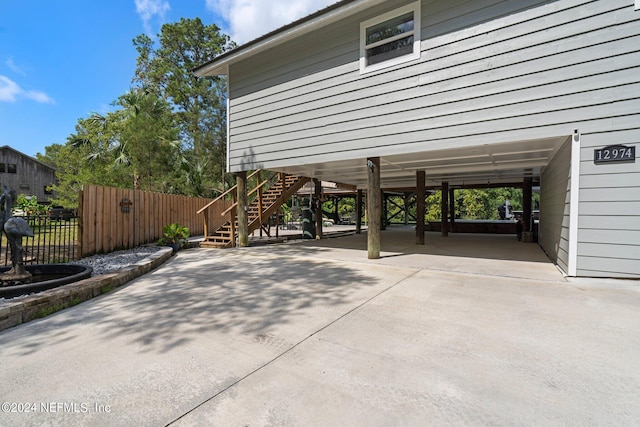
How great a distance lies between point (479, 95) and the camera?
15.7 ft

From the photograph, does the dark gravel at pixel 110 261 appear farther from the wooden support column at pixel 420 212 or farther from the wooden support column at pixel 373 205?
the wooden support column at pixel 420 212

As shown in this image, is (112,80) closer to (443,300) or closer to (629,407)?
(443,300)

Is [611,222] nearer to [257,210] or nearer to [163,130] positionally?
[257,210]

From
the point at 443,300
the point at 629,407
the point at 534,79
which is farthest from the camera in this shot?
the point at 534,79

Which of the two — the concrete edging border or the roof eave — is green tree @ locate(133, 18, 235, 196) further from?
the concrete edging border

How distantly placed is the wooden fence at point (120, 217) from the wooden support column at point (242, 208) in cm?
260

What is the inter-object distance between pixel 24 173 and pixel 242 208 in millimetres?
28984

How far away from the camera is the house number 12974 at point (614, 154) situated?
3850 millimetres

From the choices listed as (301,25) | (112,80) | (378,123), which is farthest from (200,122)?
(378,123)

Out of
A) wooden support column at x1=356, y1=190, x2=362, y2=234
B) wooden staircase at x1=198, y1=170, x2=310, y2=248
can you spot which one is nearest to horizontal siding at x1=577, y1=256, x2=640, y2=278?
wooden staircase at x1=198, y1=170, x2=310, y2=248

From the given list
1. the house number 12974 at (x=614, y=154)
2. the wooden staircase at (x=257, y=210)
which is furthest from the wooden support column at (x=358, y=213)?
the house number 12974 at (x=614, y=154)

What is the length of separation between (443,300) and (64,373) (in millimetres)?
3469

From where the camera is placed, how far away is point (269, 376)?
1932mm

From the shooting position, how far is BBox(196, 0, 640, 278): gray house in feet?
12.9
